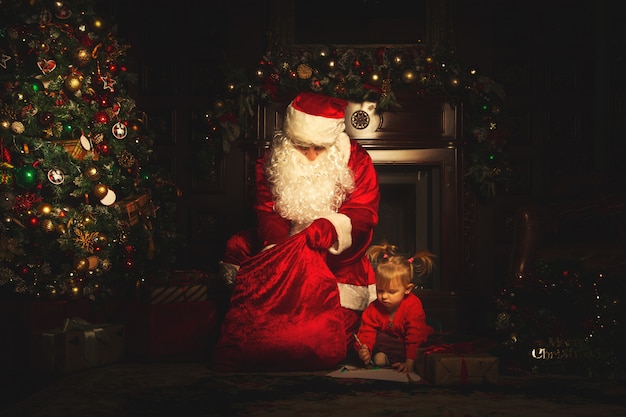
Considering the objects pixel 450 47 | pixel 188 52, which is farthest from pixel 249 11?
pixel 450 47

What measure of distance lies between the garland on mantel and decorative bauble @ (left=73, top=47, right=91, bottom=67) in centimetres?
128

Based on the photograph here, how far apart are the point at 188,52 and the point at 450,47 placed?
212cm

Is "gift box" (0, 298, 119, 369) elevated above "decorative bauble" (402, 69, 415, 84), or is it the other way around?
"decorative bauble" (402, 69, 415, 84)

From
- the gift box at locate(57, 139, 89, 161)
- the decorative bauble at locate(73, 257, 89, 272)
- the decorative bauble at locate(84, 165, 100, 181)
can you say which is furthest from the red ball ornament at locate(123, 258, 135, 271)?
the gift box at locate(57, 139, 89, 161)

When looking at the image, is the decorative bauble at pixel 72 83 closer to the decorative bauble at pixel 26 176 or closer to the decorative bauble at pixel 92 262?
the decorative bauble at pixel 26 176

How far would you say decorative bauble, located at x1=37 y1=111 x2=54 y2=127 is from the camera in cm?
445

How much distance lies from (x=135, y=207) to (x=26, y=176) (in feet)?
2.69

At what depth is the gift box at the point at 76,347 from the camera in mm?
4027

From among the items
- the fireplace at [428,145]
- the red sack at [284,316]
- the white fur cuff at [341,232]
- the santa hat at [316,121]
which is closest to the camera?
the red sack at [284,316]

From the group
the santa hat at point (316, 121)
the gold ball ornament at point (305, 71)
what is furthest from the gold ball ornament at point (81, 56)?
the gold ball ornament at point (305, 71)

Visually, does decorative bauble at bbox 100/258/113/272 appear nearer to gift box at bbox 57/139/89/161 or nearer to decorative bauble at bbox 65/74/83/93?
gift box at bbox 57/139/89/161

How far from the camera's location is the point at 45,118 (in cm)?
445

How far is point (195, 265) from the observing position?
19.7 ft

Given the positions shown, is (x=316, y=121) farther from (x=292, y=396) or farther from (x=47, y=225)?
(x=292, y=396)
